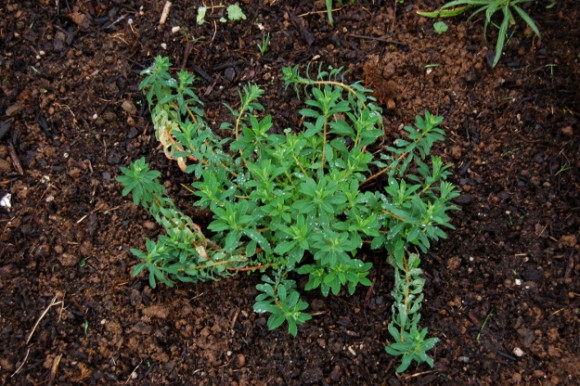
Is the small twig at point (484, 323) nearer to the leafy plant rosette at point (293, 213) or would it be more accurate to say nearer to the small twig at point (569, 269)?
the leafy plant rosette at point (293, 213)

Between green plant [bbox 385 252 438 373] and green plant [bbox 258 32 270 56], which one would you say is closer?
green plant [bbox 385 252 438 373]

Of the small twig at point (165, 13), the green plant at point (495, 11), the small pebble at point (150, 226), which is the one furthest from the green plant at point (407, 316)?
the small twig at point (165, 13)

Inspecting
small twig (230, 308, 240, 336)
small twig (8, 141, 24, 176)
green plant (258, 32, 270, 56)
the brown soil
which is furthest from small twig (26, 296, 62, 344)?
green plant (258, 32, 270, 56)

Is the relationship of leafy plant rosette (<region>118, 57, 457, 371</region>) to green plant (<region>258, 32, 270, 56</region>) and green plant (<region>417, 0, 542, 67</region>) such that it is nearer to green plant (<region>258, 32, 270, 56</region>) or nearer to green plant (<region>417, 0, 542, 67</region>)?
green plant (<region>258, 32, 270, 56</region>)

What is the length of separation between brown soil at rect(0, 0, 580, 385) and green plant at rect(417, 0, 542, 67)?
8 cm

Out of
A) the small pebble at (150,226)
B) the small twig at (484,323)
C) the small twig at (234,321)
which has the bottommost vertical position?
the small twig at (484,323)

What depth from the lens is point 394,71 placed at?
3764 millimetres

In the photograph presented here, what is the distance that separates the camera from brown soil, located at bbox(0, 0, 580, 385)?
3162mm

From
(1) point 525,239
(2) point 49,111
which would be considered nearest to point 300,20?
(2) point 49,111

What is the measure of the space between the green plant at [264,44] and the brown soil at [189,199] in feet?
0.13

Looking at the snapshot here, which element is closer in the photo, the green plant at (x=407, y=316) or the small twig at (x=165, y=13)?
the green plant at (x=407, y=316)

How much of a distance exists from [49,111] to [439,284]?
2374 mm

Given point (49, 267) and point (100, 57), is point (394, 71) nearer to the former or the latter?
point (100, 57)

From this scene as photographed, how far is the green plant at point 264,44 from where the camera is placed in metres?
3.84
